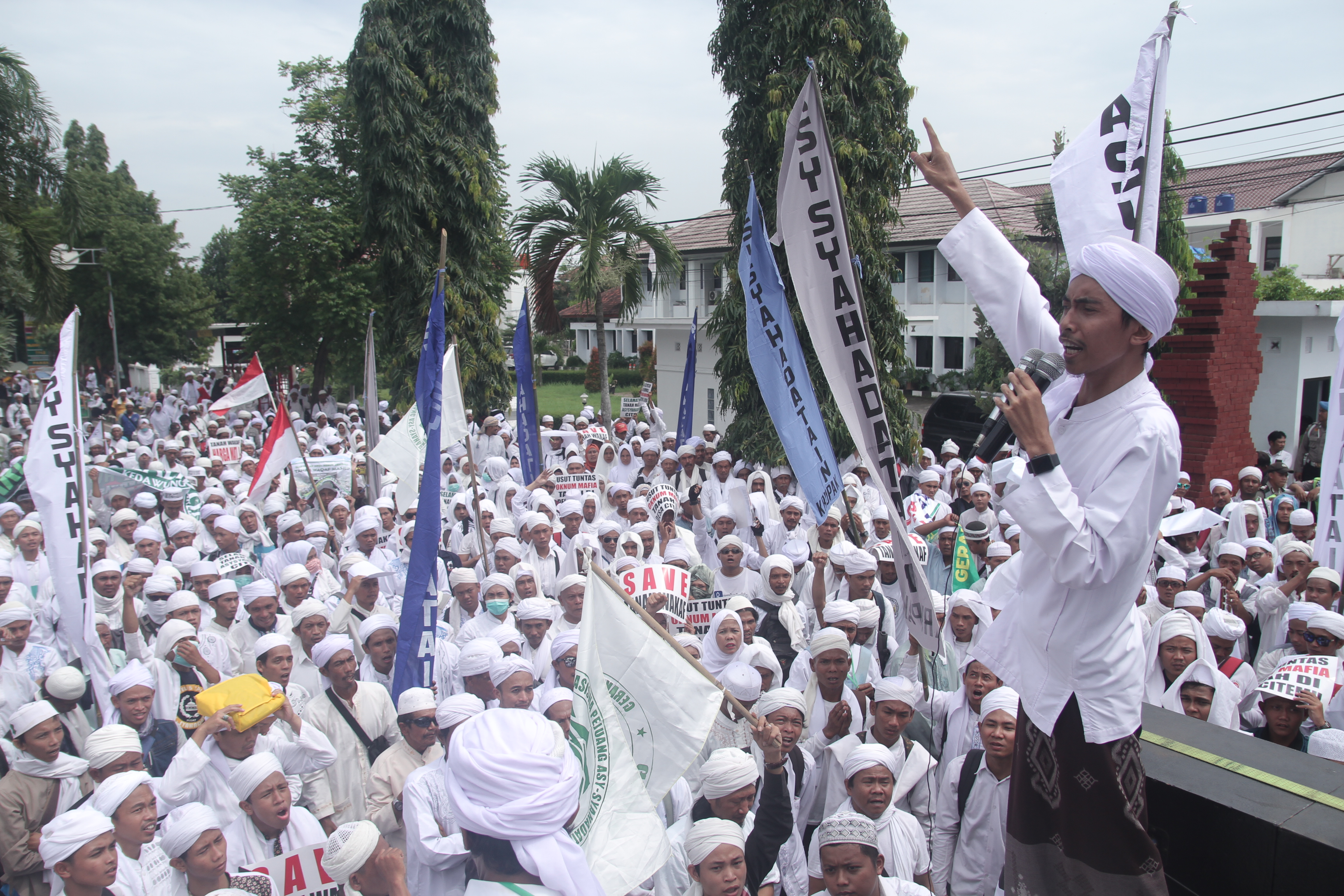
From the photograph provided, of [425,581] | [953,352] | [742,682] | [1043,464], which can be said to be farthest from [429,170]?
[953,352]

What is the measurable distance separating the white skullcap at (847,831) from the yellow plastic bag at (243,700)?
8.38ft

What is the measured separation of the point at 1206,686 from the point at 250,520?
8.10 metres

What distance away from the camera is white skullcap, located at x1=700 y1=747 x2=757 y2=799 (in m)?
3.75

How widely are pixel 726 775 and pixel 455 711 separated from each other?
1.43 meters

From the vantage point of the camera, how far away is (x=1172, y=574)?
247 inches

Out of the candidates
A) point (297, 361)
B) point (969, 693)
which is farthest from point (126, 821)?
point (297, 361)

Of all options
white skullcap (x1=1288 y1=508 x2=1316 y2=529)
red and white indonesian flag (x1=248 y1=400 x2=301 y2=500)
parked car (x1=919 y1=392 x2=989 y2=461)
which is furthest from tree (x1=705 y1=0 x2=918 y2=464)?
red and white indonesian flag (x1=248 y1=400 x2=301 y2=500)

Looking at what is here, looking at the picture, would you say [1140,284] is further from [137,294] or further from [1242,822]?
[137,294]

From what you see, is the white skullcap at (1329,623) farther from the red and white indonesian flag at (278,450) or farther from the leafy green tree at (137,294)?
the leafy green tree at (137,294)

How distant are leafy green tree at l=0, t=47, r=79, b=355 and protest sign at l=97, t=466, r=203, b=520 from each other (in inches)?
414

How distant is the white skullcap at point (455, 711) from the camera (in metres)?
4.41

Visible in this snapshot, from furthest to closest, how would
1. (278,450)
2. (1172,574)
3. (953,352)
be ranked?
(953,352) < (278,450) < (1172,574)

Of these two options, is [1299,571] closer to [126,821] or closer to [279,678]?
[279,678]

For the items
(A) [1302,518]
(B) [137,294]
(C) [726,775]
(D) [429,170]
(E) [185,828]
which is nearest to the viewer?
(E) [185,828]
